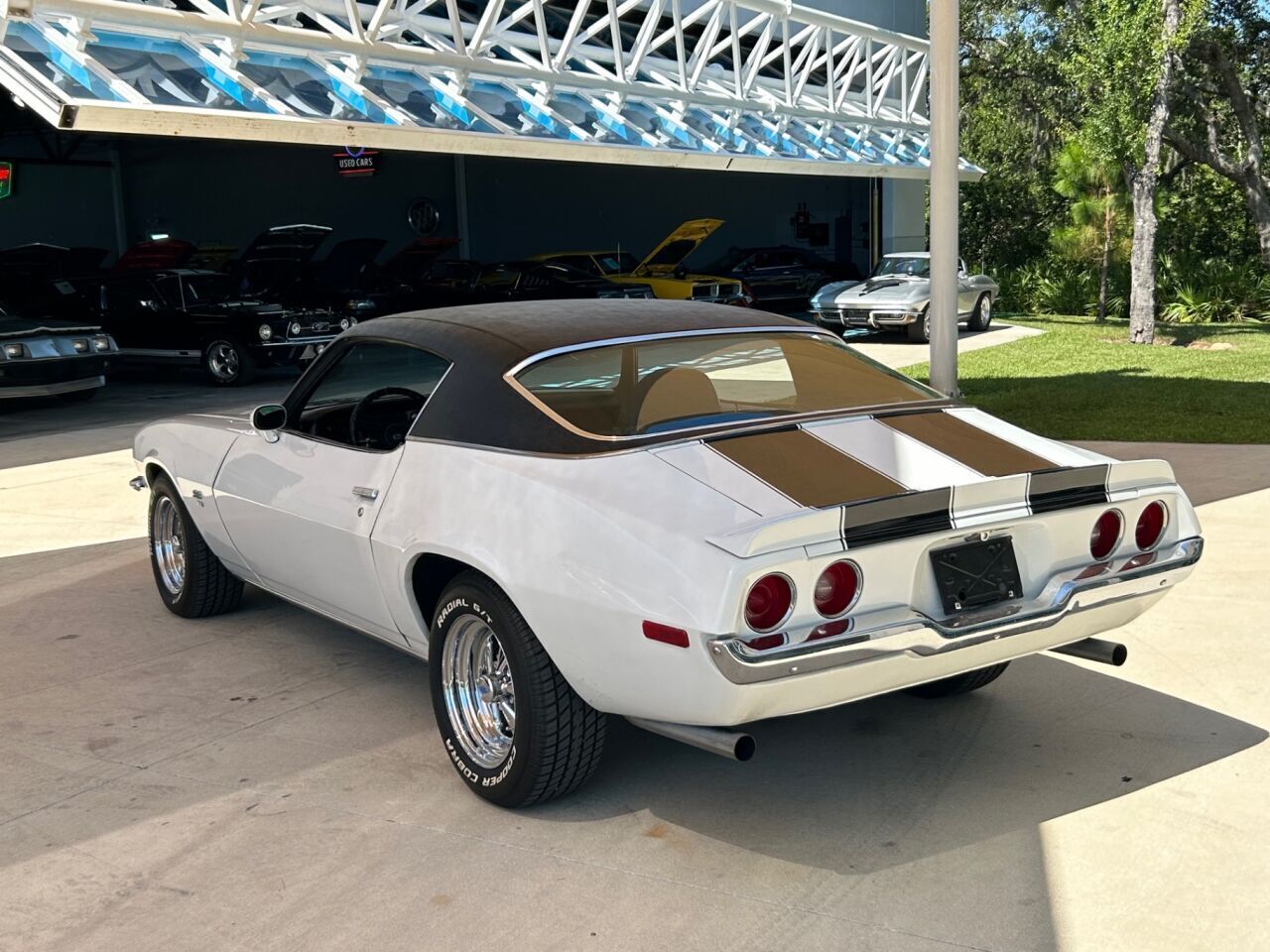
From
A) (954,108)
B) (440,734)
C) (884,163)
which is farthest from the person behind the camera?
(884,163)

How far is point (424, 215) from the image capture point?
105 feet

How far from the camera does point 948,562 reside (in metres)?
3.67

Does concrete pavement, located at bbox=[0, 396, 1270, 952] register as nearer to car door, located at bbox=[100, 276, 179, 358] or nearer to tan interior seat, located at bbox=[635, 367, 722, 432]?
tan interior seat, located at bbox=[635, 367, 722, 432]

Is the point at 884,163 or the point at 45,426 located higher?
the point at 884,163

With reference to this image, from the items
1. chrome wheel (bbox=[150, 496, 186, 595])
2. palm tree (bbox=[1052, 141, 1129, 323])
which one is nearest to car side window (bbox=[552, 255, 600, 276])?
palm tree (bbox=[1052, 141, 1129, 323])

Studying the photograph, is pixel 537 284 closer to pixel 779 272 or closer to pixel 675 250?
pixel 675 250

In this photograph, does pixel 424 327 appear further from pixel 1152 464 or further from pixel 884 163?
pixel 884 163

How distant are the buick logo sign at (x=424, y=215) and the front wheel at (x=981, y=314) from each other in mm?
13911

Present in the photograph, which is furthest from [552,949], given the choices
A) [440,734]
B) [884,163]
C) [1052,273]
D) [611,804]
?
[1052,273]

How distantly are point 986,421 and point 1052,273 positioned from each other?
28.1 metres

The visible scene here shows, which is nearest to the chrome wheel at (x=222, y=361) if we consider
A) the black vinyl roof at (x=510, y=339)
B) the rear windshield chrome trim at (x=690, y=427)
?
the black vinyl roof at (x=510, y=339)

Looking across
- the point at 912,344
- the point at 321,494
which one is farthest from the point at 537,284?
the point at 321,494

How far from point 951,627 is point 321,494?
7.69ft

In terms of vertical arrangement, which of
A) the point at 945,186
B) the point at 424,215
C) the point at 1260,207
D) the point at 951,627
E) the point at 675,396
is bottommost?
the point at 951,627
